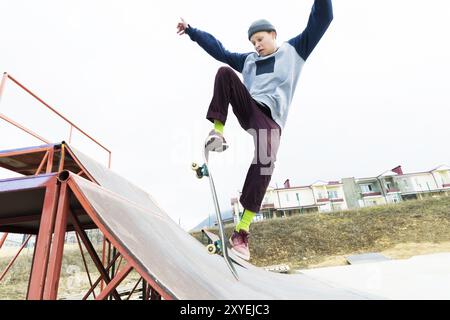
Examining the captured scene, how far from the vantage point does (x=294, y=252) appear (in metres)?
21.2

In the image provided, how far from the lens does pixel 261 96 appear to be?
2342 mm

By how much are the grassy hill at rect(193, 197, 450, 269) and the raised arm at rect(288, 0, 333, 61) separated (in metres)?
17.9

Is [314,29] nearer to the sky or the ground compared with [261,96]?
nearer to the sky

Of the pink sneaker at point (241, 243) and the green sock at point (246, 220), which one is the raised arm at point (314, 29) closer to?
the green sock at point (246, 220)

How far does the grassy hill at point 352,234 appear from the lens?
64.2ft

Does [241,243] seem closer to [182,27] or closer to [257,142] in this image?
[257,142]

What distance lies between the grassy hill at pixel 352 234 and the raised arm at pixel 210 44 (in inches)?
701

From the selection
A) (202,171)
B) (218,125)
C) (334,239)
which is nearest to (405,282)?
(202,171)

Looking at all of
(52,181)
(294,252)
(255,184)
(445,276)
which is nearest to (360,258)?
(294,252)

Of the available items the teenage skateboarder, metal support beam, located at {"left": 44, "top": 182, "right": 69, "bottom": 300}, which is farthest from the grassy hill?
metal support beam, located at {"left": 44, "top": 182, "right": 69, "bottom": 300}

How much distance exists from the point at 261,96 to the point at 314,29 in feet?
2.61

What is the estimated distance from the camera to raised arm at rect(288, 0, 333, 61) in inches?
89.7

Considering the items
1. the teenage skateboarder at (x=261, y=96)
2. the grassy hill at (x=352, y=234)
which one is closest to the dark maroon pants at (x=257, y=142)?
the teenage skateboarder at (x=261, y=96)

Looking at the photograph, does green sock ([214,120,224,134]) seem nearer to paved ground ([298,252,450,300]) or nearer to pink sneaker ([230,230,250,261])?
pink sneaker ([230,230,250,261])
